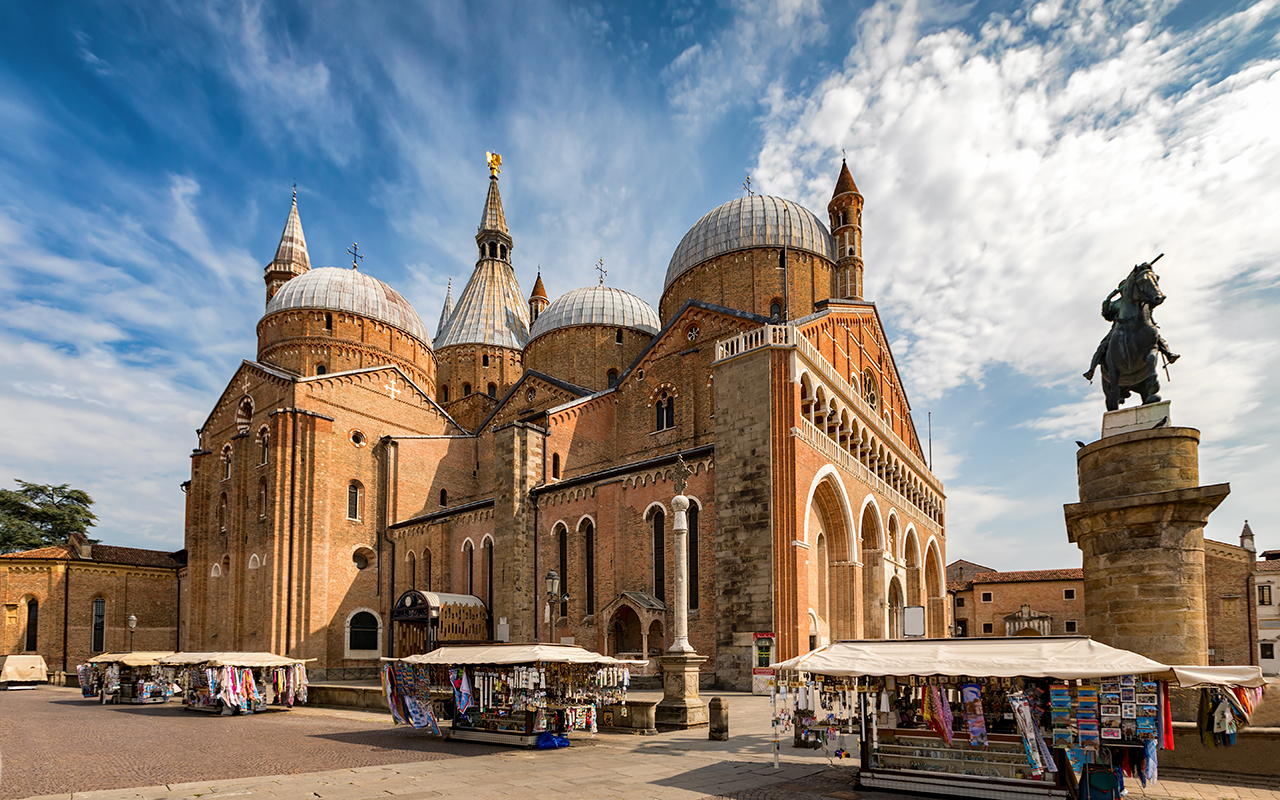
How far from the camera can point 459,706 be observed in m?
14.6

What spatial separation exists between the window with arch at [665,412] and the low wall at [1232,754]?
874 inches

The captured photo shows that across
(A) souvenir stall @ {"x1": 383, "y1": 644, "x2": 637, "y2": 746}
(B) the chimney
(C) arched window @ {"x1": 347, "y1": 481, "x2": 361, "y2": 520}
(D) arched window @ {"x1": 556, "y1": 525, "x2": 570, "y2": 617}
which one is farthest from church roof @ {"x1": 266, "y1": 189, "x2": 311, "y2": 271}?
(B) the chimney

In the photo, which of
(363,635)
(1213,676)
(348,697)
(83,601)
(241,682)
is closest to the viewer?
(1213,676)

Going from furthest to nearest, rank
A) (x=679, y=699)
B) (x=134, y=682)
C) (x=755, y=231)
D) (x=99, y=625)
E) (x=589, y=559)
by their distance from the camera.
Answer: (x=99, y=625) → (x=755, y=231) → (x=589, y=559) → (x=134, y=682) → (x=679, y=699)

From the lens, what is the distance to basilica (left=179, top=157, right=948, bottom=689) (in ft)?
78.3

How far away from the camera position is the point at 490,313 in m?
52.0

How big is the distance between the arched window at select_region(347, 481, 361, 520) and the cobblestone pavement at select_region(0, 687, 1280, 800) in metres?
19.4

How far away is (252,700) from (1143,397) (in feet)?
72.9

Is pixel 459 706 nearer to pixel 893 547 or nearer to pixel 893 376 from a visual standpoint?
pixel 893 547

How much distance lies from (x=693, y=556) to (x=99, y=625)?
121ft

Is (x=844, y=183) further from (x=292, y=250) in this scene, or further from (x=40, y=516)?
(x=40, y=516)

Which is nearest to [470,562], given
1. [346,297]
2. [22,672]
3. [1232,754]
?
[346,297]

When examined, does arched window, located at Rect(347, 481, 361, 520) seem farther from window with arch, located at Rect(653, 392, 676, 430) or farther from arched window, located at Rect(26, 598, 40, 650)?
arched window, located at Rect(26, 598, 40, 650)

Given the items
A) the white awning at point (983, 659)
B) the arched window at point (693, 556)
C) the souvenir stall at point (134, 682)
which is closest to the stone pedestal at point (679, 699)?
the white awning at point (983, 659)
